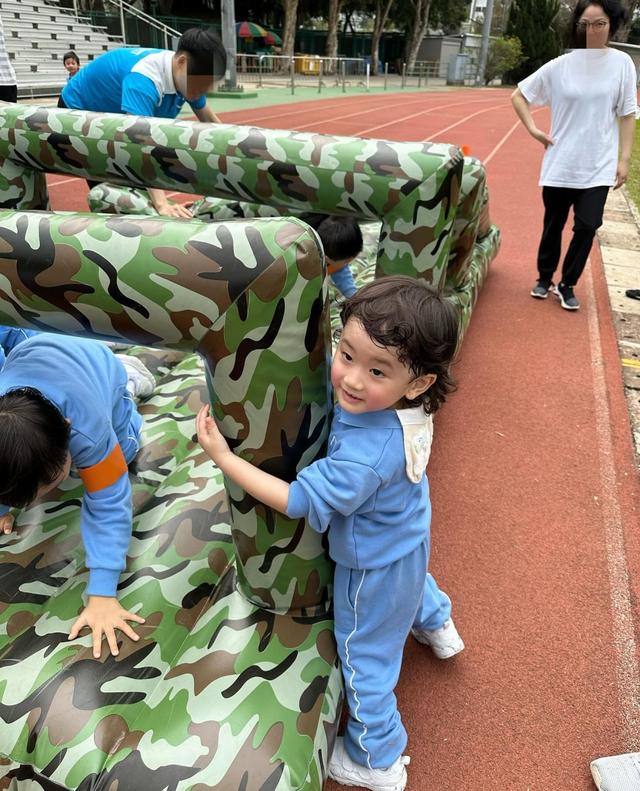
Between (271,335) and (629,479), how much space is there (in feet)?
6.83

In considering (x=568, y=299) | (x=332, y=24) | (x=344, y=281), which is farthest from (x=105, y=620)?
(x=332, y=24)

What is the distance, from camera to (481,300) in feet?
14.9

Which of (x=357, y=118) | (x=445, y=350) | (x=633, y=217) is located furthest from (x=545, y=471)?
(x=357, y=118)

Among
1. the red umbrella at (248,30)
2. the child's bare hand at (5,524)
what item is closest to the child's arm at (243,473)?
the child's bare hand at (5,524)

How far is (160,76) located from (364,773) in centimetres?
302

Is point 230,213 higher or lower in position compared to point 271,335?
lower

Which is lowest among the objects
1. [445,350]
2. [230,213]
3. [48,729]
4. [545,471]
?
[545,471]

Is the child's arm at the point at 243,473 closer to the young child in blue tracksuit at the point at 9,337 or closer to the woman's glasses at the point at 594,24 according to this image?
the young child in blue tracksuit at the point at 9,337

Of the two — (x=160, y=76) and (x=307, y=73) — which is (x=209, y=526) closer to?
(x=160, y=76)

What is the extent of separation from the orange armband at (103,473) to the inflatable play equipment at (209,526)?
25cm

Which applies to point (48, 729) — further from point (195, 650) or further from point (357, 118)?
point (357, 118)

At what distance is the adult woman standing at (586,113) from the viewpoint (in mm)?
3344

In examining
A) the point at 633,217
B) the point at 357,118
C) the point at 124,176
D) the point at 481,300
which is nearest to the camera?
the point at 124,176

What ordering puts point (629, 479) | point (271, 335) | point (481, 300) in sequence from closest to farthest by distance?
point (271, 335) → point (629, 479) → point (481, 300)
